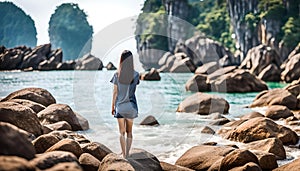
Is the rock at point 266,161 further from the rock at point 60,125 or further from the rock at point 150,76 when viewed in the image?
the rock at point 150,76

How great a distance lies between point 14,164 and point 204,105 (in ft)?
31.5

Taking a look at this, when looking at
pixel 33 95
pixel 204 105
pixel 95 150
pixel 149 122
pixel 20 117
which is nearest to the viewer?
pixel 95 150

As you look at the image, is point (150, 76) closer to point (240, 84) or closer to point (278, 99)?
point (240, 84)

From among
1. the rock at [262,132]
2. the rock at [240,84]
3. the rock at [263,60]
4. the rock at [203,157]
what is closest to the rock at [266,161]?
the rock at [203,157]

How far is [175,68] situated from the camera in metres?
40.7

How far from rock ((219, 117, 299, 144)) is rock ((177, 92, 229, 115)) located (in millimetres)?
4329

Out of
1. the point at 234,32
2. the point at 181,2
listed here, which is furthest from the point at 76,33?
the point at 234,32

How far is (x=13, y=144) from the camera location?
2094 mm

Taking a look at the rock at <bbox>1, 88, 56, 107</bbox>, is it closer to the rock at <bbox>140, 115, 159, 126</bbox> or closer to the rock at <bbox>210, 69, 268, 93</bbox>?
the rock at <bbox>140, 115, 159, 126</bbox>

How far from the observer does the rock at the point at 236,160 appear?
4.35 m

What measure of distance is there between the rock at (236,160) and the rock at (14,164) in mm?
2909

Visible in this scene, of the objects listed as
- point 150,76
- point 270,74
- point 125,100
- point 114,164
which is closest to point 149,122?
point 125,100

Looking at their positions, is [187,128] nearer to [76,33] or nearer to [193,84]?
[193,84]

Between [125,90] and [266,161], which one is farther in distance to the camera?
[266,161]
